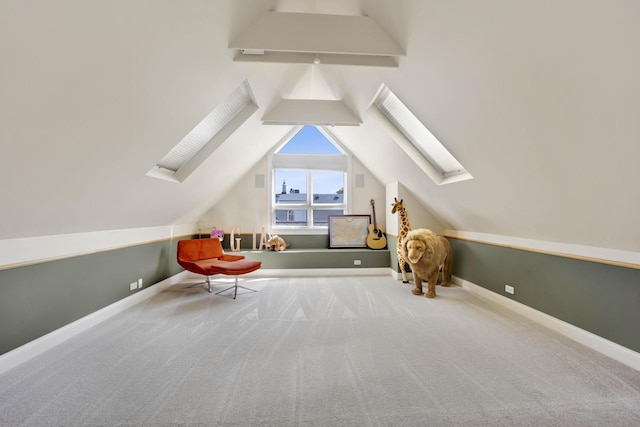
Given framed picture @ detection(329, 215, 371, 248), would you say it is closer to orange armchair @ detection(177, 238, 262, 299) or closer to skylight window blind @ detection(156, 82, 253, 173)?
orange armchair @ detection(177, 238, 262, 299)

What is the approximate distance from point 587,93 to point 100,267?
4.32m

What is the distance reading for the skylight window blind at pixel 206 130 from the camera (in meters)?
3.31

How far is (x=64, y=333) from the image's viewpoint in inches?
104

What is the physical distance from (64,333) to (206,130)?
250 centimetres

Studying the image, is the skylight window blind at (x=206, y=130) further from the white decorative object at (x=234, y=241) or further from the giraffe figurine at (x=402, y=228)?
the giraffe figurine at (x=402, y=228)

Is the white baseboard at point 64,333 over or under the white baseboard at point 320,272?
under

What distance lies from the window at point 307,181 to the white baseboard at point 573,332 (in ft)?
10.7

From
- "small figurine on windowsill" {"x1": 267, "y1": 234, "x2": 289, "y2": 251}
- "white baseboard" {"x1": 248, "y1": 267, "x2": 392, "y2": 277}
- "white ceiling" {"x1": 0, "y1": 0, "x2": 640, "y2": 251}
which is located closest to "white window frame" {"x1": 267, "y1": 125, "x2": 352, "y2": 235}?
"small figurine on windowsill" {"x1": 267, "y1": 234, "x2": 289, "y2": 251}

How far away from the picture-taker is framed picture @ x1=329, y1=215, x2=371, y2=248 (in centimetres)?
574

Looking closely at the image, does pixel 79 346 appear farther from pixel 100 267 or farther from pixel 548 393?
pixel 548 393

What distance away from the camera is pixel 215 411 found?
5.56 ft

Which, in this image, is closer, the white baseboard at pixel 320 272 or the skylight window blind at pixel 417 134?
the skylight window blind at pixel 417 134

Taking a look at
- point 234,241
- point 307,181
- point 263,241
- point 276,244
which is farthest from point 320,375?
point 307,181

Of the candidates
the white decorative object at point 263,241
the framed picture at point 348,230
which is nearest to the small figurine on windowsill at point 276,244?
the white decorative object at point 263,241
